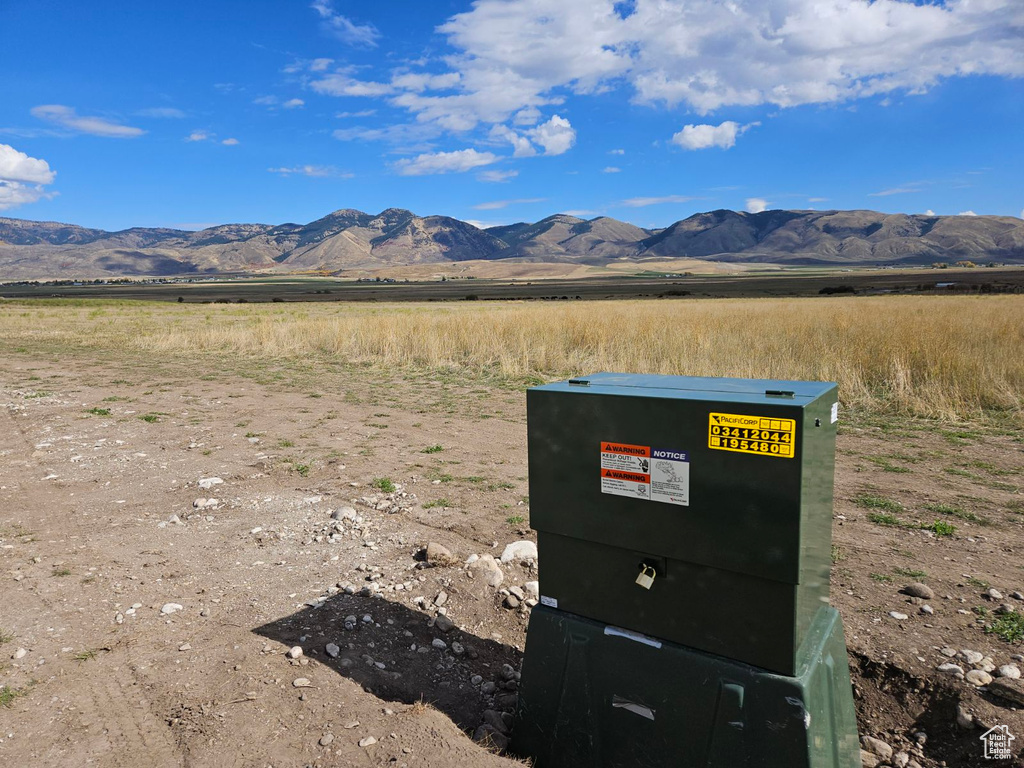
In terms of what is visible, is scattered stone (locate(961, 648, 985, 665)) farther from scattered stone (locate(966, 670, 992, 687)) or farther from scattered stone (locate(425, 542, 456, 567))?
scattered stone (locate(425, 542, 456, 567))

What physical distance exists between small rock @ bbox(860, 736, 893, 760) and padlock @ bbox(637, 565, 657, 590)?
4.72ft

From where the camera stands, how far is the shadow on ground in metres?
2.96

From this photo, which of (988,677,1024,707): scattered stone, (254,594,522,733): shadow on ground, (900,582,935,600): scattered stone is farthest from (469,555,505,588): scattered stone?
(988,677,1024,707): scattered stone

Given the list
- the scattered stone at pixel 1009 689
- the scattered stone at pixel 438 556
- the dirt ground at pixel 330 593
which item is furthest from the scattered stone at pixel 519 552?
the scattered stone at pixel 1009 689

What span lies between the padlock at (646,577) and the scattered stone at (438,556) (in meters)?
2.06

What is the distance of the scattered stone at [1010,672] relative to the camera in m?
2.93

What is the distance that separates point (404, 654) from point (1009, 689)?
2.83 metres

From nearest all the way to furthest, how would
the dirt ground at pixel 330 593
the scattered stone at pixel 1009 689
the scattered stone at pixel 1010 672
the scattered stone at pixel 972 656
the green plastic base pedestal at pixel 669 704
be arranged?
the green plastic base pedestal at pixel 669 704 → the dirt ground at pixel 330 593 → the scattered stone at pixel 1009 689 → the scattered stone at pixel 1010 672 → the scattered stone at pixel 972 656

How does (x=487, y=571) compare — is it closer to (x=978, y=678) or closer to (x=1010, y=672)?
(x=978, y=678)

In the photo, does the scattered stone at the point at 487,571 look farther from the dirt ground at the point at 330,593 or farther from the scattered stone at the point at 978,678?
the scattered stone at the point at 978,678

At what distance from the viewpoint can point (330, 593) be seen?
374 centimetres

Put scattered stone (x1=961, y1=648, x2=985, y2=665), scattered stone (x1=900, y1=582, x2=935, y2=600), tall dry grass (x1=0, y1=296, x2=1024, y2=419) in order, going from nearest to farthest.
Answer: scattered stone (x1=961, y1=648, x2=985, y2=665) < scattered stone (x1=900, y1=582, x2=935, y2=600) < tall dry grass (x1=0, y1=296, x2=1024, y2=419)

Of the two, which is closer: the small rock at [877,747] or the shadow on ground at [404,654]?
the small rock at [877,747]

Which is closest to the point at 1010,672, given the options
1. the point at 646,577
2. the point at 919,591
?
the point at 919,591
